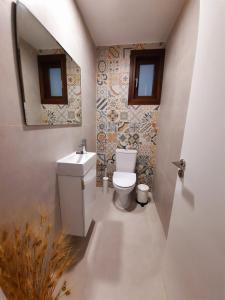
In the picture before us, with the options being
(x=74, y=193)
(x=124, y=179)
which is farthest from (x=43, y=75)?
(x=124, y=179)

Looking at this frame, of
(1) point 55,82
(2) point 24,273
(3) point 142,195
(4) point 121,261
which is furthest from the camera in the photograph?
(3) point 142,195

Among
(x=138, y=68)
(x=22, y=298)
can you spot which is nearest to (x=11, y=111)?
(x=22, y=298)

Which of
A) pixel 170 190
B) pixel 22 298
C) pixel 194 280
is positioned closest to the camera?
pixel 22 298

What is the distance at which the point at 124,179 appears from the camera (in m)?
1.90

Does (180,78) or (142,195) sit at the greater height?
(180,78)

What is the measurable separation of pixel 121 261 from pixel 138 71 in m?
2.48

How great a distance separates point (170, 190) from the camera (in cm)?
140

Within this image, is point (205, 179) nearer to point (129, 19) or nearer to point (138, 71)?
point (129, 19)

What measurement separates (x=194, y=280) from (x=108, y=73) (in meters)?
2.40

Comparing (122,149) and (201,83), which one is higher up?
(201,83)

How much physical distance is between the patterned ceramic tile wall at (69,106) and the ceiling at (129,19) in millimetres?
630

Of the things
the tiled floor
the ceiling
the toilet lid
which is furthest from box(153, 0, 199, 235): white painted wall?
the toilet lid

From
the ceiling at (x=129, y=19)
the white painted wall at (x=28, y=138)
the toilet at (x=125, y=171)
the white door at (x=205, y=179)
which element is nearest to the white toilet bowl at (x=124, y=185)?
the toilet at (x=125, y=171)

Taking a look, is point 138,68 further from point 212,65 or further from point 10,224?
point 10,224
